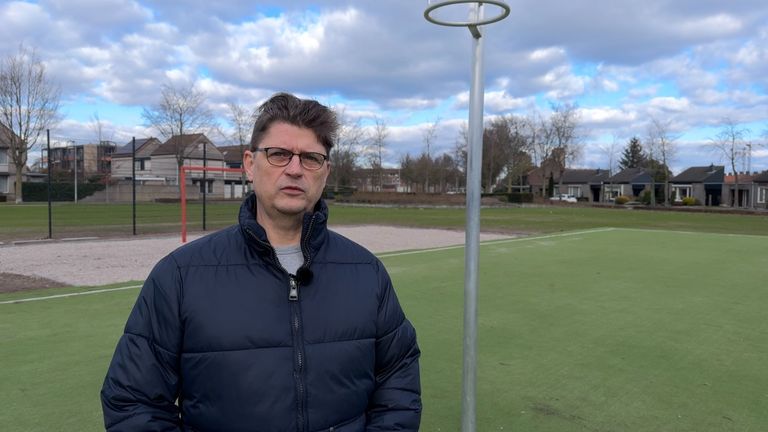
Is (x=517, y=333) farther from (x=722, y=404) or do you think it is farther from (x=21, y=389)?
(x=21, y=389)

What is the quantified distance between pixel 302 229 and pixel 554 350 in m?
3.84

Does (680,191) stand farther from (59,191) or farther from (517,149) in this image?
(59,191)

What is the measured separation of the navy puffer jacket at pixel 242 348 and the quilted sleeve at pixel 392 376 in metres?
0.04

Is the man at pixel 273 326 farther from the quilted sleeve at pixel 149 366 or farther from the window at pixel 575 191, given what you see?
the window at pixel 575 191

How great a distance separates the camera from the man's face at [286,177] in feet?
6.32

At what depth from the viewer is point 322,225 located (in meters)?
1.99

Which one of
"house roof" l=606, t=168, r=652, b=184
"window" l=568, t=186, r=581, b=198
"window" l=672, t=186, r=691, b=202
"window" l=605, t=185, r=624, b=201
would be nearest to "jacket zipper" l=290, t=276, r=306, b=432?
"window" l=672, t=186, r=691, b=202

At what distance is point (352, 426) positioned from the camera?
6.15 feet

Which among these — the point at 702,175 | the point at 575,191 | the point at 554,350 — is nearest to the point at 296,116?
the point at 554,350

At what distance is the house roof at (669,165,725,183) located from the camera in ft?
231

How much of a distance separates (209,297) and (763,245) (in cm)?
1698

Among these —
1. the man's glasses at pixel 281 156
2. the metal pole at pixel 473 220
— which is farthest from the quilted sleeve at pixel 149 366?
the metal pole at pixel 473 220

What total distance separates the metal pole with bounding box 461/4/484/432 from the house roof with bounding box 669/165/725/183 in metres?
78.6

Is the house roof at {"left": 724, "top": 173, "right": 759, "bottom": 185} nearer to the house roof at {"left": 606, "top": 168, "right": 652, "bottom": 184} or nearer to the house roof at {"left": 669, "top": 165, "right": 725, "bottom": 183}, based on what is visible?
the house roof at {"left": 669, "top": 165, "right": 725, "bottom": 183}
